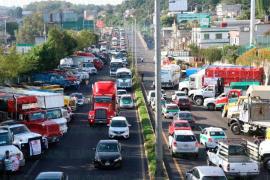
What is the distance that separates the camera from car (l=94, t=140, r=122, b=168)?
2898 cm

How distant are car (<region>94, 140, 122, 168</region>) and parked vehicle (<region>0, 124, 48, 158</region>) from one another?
4.15 m

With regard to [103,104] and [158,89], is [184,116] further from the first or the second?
[158,89]

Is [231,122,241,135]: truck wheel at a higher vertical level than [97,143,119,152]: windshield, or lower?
lower

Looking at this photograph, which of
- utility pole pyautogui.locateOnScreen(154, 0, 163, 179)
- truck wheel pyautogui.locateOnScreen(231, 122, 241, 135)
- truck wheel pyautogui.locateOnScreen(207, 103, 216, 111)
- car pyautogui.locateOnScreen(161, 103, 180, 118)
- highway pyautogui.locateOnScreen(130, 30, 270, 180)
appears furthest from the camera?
truck wheel pyautogui.locateOnScreen(207, 103, 216, 111)

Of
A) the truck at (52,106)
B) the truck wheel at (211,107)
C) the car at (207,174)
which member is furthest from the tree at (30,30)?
the car at (207,174)

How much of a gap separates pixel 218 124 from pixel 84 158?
15.9 meters

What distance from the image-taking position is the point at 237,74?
60719 mm

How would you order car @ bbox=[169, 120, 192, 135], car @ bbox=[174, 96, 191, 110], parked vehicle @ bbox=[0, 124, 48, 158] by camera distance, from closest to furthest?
parked vehicle @ bbox=[0, 124, 48, 158], car @ bbox=[169, 120, 192, 135], car @ bbox=[174, 96, 191, 110]

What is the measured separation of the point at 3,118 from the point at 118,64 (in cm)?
4901

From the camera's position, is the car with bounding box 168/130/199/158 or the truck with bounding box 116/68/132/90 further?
the truck with bounding box 116/68/132/90

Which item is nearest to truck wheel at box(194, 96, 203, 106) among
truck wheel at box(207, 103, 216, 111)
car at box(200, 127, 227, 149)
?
truck wheel at box(207, 103, 216, 111)

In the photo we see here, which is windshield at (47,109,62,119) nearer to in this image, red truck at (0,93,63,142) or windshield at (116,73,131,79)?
red truck at (0,93,63,142)

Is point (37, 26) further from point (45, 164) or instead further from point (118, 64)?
point (45, 164)

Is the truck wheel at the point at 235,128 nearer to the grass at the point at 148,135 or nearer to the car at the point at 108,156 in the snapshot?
the grass at the point at 148,135
